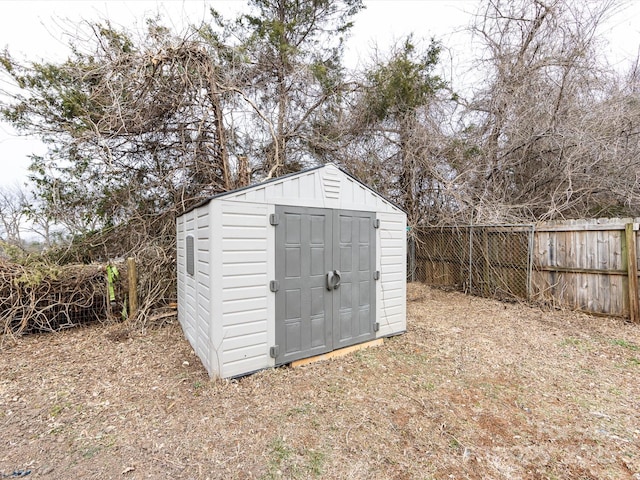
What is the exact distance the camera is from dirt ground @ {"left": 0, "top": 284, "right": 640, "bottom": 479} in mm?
1876

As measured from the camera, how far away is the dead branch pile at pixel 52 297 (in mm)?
3969

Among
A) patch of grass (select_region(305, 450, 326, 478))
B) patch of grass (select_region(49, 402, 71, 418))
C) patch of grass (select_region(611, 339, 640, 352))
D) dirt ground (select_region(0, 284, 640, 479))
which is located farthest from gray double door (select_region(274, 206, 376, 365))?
patch of grass (select_region(611, 339, 640, 352))

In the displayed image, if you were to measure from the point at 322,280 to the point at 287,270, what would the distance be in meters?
0.46

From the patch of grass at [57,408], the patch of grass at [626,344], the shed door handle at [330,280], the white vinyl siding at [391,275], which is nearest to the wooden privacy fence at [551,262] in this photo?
the patch of grass at [626,344]

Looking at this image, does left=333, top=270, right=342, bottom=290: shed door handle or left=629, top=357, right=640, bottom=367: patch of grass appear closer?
left=629, top=357, right=640, bottom=367: patch of grass

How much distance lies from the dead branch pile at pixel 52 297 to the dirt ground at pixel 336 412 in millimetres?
387

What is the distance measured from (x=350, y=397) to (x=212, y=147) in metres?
5.07

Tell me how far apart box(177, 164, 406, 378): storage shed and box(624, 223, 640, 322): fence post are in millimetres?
3465

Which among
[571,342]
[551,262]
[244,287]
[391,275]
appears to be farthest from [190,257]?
[551,262]

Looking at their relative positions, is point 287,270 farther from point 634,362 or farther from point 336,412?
point 634,362

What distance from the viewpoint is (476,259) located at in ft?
21.3

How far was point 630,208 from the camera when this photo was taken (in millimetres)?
6066

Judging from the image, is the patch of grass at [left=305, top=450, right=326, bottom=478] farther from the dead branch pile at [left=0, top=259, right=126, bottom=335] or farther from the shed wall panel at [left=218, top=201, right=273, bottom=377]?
the dead branch pile at [left=0, top=259, right=126, bottom=335]

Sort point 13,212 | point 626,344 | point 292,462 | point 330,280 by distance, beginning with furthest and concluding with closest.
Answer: point 13,212
point 626,344
point 330,280
point 292,462
